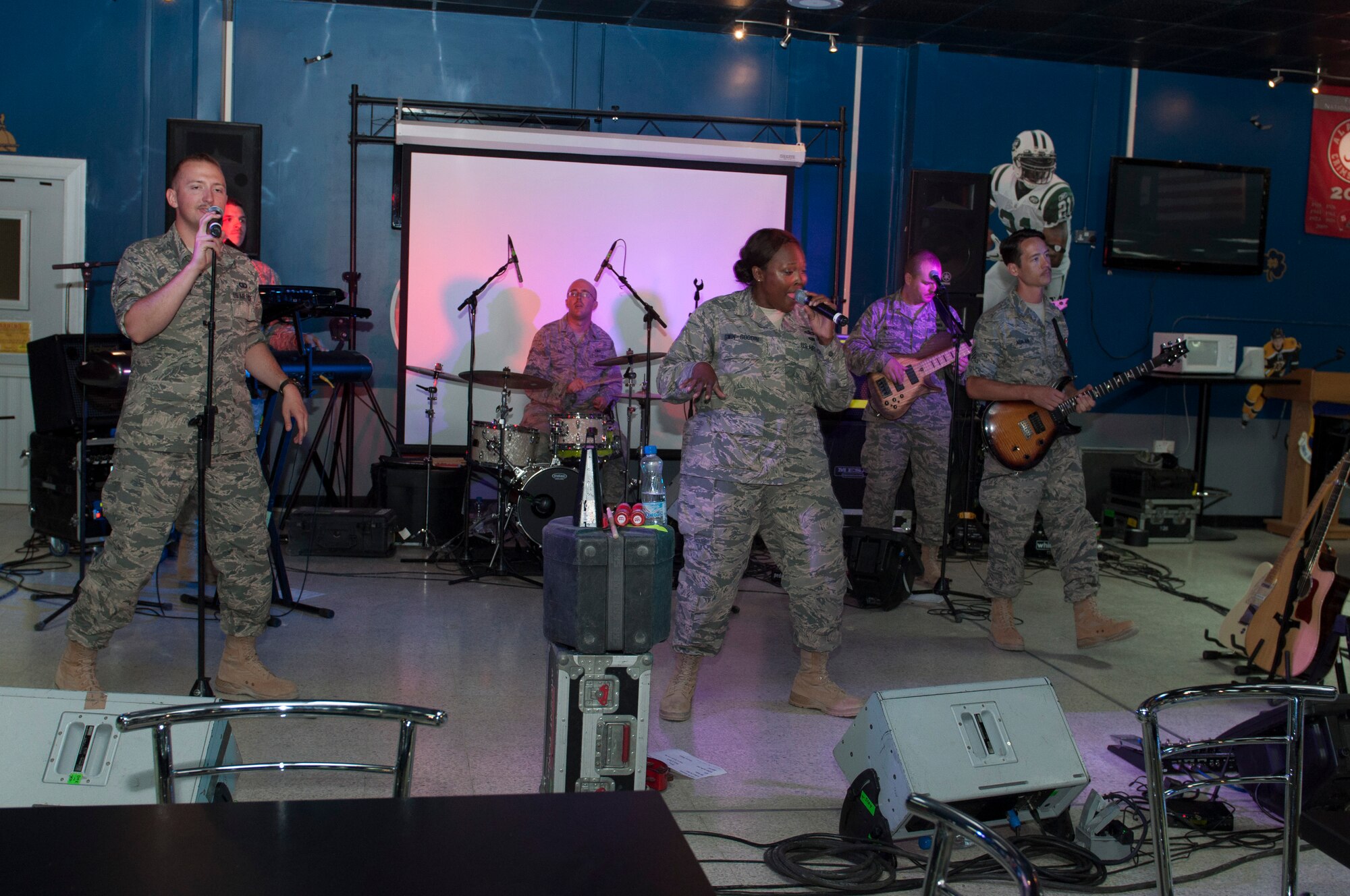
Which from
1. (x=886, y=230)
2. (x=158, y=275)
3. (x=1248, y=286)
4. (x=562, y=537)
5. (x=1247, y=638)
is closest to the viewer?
(x=562, y=537)

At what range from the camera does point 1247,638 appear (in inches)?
175

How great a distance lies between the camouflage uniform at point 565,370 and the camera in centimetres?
740

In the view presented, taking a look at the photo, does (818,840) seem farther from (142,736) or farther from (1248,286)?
(1248,286)

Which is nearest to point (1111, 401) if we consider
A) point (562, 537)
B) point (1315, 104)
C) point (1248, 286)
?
point (1248, 286)

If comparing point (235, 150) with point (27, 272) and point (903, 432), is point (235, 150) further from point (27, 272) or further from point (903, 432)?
point (903, 432)

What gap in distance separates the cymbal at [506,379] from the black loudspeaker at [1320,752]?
4.29 meters

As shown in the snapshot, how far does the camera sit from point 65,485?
19.8ft

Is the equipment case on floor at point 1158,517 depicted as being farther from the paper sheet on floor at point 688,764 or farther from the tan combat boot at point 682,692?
the paper sheet on floor at point 688,764

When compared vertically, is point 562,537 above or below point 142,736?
above

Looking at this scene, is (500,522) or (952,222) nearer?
(500,522)

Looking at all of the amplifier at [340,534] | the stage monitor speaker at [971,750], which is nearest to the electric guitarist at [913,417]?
the amplifier at [340,534]

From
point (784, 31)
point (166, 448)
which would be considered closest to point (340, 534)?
point (166, 448)

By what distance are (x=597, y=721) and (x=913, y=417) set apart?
3796 millimetres

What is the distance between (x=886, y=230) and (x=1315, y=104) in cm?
421
